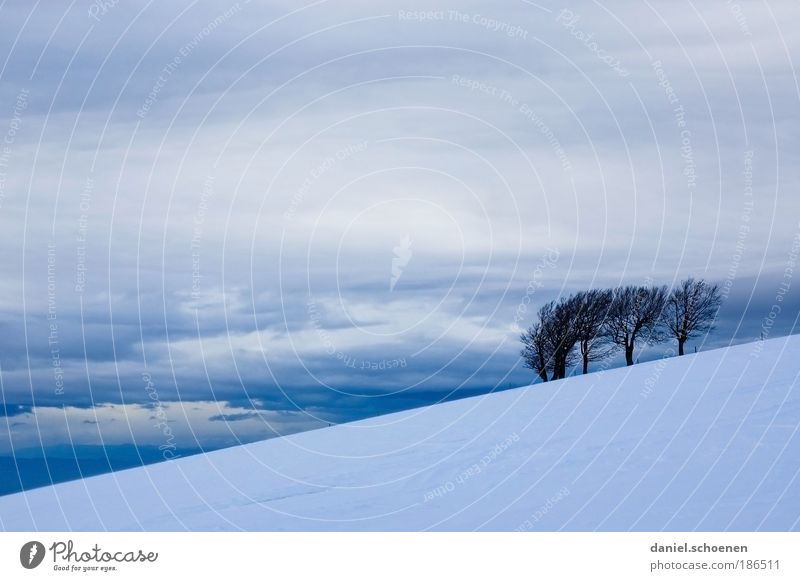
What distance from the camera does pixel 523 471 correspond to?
17391 mm

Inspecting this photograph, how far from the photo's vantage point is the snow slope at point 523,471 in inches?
579

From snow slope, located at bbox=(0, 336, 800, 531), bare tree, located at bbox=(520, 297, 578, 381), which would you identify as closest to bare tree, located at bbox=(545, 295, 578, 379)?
bare tree, located at bbox=(520, 297, 578, 381)

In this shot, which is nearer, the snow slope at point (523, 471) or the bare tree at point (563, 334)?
the snow slope at point (523, 471)

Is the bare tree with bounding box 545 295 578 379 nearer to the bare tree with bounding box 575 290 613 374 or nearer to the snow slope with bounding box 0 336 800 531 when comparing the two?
the bare tree with bounding box 575 290 613 374

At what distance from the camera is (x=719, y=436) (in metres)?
17.2

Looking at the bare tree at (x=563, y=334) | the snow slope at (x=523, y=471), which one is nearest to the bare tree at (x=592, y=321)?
the bare tree at (x=563, y=334)

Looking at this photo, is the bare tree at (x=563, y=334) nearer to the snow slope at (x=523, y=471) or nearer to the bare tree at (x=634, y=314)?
the bare tree at (x=634, y=314)

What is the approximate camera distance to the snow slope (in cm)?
1470

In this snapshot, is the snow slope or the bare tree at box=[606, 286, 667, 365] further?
the bare tree at box=[606, 286, 667, 365]

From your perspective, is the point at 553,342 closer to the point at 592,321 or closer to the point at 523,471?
the point at 592,321

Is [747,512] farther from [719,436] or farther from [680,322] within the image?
[680,322]

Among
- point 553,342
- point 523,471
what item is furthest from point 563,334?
point 523,471

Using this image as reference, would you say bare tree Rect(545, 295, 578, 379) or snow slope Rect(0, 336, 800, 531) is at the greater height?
bare tree Rect(545, 295, 578, 379)
